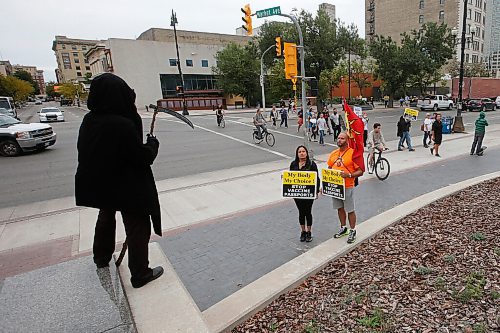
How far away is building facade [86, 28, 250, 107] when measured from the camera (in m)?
51.9

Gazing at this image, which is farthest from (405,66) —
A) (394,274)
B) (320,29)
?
(394,274)

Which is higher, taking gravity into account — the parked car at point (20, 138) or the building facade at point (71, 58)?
the building facade at point (71, 58)

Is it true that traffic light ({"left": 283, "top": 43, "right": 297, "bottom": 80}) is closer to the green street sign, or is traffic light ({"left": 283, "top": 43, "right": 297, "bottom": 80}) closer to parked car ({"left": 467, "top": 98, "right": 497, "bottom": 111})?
the green street sign

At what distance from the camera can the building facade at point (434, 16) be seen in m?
61.5

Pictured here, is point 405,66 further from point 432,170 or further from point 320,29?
point 432,170

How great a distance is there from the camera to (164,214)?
6453mm

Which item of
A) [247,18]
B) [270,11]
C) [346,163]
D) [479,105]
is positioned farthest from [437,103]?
[346,163]

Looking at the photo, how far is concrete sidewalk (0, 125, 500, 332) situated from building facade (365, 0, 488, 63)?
6798 cm

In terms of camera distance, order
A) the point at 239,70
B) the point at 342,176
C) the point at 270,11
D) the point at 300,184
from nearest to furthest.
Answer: the point at 342,176
the point at 300,184
the point at 270,11
the point at 239,70

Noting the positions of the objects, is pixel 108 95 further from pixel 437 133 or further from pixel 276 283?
pixel 437 133

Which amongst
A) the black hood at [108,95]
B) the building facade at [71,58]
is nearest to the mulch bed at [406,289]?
the black hood at [108,95]

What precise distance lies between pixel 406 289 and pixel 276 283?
52.4 inches

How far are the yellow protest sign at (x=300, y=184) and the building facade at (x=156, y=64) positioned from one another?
5121 centimetres

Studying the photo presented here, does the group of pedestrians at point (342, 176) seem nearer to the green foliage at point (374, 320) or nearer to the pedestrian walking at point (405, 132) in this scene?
the green foliage at point (374, 320)
